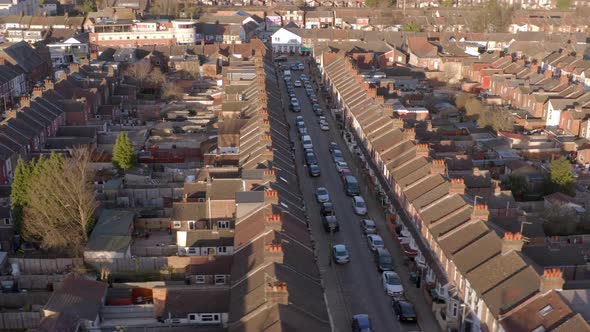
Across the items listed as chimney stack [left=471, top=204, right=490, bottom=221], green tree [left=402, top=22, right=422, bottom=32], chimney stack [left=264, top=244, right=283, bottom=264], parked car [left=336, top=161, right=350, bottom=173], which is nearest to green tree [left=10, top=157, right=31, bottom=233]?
chimney stack [left=264, top=244, right=283, bottom=264]

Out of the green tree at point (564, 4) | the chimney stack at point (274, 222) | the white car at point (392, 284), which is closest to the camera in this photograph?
the chimney stack at point (274, 222)

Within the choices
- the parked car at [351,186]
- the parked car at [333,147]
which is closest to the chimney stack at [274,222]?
the parked car at [351,186]

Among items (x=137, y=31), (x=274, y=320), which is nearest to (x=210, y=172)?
(x=274, y=320)

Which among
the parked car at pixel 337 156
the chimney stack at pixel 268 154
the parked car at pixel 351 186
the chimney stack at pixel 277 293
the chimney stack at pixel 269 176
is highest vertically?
the chimney stack at pixel 268 154

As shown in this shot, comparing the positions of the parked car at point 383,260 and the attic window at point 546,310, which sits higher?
the attic window at point 546,310

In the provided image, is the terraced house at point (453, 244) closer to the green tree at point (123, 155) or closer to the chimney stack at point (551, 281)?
the chimney stack at point (551, 281)

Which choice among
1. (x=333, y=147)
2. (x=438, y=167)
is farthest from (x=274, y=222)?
(x=333, y=147)

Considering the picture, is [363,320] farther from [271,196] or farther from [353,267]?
[271,196]

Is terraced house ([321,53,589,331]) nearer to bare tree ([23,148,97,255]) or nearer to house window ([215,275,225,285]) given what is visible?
house window ([215,275,225,285])
